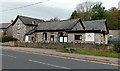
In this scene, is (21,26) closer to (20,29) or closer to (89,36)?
(20,29)

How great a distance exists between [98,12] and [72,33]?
3308 cm

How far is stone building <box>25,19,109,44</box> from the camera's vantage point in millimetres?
21522

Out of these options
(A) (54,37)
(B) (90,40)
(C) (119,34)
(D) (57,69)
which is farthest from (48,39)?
(C) (119,34)

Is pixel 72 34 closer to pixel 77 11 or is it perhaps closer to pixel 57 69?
pixel 57 69

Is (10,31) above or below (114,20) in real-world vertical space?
below

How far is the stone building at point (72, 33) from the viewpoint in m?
21.5

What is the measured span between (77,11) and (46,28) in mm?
34782

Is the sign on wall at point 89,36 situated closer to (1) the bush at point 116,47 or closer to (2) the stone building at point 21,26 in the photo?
(1) the bush at point 116,47

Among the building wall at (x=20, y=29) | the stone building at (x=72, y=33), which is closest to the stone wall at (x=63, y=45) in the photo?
the stone building at (x=72, y=33)

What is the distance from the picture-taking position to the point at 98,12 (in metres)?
52.2

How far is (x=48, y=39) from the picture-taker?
2853cm

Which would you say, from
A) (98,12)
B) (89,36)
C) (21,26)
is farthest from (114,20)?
(21,26)

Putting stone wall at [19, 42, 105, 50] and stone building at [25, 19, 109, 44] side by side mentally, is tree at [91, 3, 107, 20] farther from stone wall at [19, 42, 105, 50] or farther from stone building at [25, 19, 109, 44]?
stone wall at [19, 42, 105, 50]

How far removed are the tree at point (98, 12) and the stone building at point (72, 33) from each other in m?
21.6
